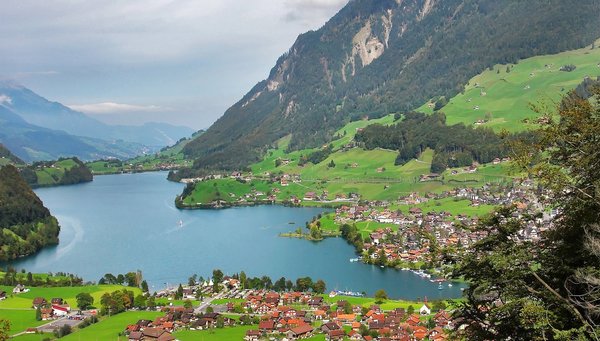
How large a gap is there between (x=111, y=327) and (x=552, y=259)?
116 feet

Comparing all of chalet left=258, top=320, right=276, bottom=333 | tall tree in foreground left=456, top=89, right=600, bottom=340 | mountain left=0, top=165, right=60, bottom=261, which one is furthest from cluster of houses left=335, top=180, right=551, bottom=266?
tall tree in foreground left=456, top=89, right=600, bottom=340

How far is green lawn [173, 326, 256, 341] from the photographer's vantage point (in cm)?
3556

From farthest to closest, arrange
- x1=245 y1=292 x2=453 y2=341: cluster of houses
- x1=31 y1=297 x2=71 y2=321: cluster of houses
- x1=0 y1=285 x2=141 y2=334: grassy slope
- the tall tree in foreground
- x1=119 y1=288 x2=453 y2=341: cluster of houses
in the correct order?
x1=31 y1=297 x2=71 y2=321: cluster of houses
x1=0 y1=285 x2=141 y2=334: grassy slope
x1=119 y1=288 x2=453 y2=341: cluster of houses
x1=245 y1=292 x2=453 y2=341: cluster of houses
the tall tree in foreground

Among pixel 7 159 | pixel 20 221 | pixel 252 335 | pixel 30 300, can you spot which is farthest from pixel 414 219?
pixel 7 159

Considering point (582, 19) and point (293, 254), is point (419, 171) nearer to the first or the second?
point (293, 254)

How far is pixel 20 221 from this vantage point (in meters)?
80.4

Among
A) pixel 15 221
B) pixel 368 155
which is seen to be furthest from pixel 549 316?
pixel 368 155

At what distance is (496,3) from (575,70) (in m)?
68.7

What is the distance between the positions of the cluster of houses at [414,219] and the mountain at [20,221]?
127 feet

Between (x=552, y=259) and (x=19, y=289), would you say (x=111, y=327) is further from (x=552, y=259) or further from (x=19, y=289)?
(x=552, y=259)

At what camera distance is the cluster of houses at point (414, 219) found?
191ft

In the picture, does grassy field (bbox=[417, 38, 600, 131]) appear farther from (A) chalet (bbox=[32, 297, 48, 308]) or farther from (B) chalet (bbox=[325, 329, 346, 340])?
(A) chalet (bbox=[32, 297, 48, 308])

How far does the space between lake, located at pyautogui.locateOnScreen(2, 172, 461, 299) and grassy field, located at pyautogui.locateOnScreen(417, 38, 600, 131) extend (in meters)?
44.6

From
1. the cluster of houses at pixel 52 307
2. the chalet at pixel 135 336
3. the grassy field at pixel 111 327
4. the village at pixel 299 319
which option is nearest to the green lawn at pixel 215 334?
the village at pixel 299 319
